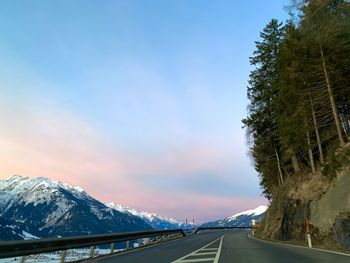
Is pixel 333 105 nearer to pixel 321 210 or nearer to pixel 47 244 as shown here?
pixel 321 210

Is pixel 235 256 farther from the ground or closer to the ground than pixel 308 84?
closer to the ground

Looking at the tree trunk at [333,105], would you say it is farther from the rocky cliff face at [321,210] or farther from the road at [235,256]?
the road at [235,256]

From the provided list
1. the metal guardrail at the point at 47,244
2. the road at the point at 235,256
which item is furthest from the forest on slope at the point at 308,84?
the metal guardrail at the point at 47,244

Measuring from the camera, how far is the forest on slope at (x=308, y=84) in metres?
19.2

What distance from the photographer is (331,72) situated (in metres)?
25.8

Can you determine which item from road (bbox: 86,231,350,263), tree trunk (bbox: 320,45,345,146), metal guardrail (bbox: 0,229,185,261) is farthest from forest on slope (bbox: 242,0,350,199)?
metal guardrail (bbox: 0,229,185,261)

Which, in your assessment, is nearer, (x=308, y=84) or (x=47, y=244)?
(x=47, y=244)

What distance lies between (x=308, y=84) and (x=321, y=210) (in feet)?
33.8

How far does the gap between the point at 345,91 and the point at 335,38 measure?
372 inches

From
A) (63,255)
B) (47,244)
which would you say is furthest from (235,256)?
(47,244)

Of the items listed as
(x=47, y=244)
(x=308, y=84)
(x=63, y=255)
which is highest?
(x=308, y=84)

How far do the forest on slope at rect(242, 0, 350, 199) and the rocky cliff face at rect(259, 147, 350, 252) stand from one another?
1257 mm

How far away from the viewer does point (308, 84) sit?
28.8 meters

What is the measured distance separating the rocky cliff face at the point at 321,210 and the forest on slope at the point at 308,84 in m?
1.26
